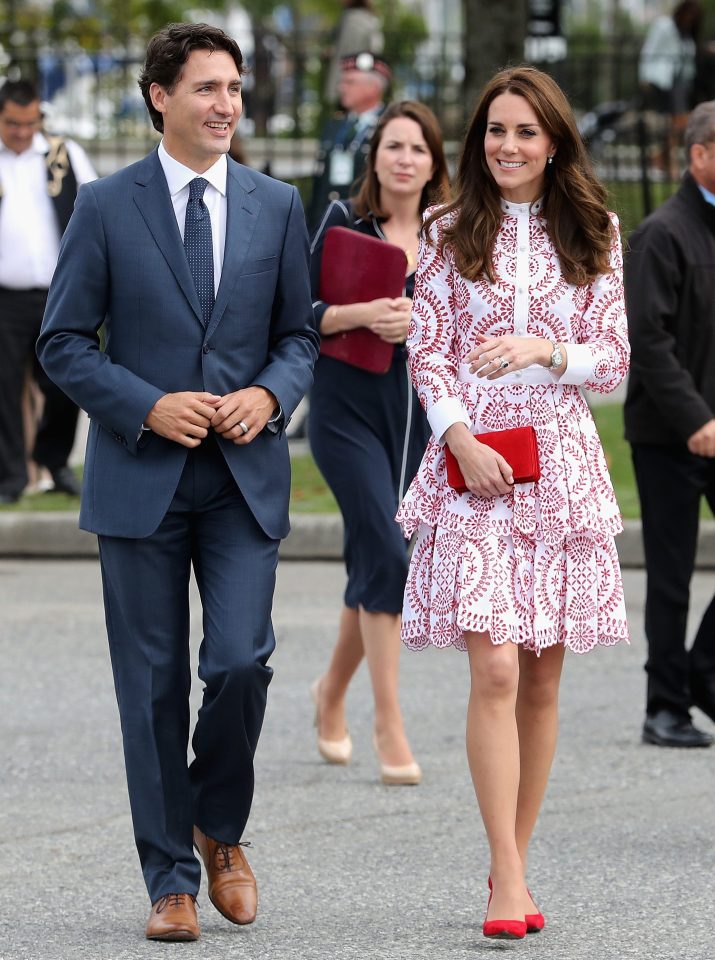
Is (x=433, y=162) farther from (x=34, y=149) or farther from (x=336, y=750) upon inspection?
(x=34, y=149)

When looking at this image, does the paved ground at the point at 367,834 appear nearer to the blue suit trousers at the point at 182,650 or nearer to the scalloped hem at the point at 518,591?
the blue suit trousers at the point at 182,650

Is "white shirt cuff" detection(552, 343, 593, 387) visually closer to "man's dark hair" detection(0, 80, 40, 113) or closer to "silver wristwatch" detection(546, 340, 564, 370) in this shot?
"silver wristwatch" detection(546, 340, 564, 370)

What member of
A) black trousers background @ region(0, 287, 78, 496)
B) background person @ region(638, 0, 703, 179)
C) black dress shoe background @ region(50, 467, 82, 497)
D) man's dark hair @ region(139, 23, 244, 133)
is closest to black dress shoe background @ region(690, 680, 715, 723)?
man's dark hair @ region(139, 23, 244, 133)

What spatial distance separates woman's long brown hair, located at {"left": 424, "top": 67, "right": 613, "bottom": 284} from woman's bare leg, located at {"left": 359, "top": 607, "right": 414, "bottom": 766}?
70.3 inches

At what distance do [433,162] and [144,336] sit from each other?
2078mm

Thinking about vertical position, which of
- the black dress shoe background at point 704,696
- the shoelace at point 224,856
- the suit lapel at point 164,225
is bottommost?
the black dress shoe background at point 704,696

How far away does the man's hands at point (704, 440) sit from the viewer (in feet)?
20.4

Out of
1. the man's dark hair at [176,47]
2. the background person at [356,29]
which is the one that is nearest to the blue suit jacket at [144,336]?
the man's dark hair at [176,47]

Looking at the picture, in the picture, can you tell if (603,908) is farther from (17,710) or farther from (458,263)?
(17,710)

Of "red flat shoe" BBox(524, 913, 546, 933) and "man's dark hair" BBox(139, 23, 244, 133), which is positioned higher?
"man's dark hair" BBox(139, 23, 244, 133)

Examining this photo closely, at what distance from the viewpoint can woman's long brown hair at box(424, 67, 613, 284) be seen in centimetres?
454

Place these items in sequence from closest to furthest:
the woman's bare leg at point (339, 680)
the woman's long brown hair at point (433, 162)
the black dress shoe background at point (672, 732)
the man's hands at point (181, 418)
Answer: the man's hands at point (181, 418) < the woman's long brown hair at point (433, 162) < the woman's bare leg at point (339, 680) < the black dress shoe background at point (672, 732)

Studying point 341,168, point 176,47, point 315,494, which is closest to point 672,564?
point 341,168

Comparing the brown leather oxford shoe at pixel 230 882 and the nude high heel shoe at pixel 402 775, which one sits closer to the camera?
the brown leather oxford shoe at pixel 230 882
